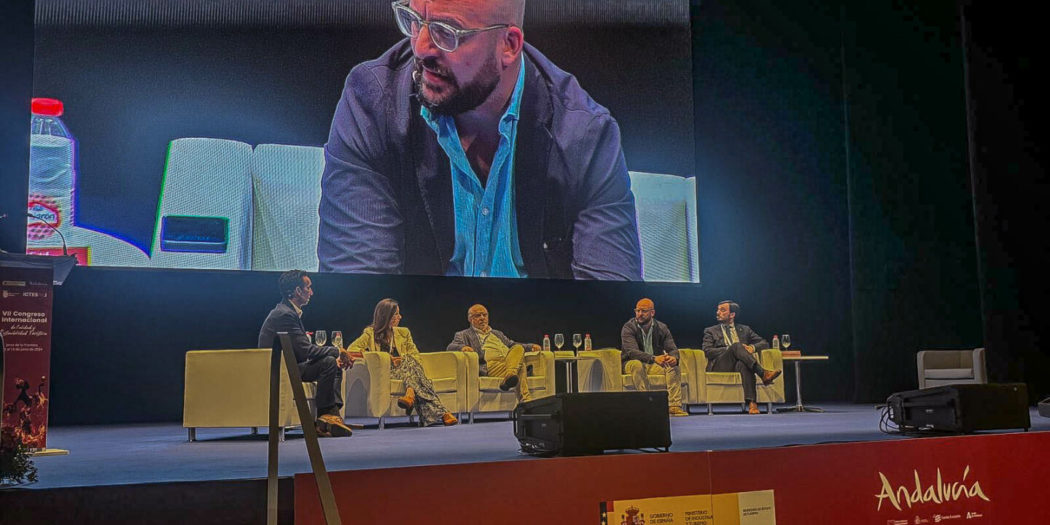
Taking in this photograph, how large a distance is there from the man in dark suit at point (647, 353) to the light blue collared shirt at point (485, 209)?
1039mm

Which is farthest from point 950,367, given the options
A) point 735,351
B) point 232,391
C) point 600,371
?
point 232,391

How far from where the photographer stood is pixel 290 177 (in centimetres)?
687

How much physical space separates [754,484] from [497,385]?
3637 mm

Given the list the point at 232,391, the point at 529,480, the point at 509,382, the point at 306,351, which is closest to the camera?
the point at 529,480

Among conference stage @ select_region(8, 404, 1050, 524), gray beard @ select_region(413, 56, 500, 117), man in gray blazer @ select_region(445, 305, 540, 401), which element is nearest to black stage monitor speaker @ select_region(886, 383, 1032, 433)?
conference stage @ select_region(8, 404, 1050, 524)

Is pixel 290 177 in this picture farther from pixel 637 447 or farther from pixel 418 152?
pixel 637 447

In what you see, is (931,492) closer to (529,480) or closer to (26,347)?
(529,480)

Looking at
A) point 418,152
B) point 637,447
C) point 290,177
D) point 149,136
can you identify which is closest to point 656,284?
point 418,152

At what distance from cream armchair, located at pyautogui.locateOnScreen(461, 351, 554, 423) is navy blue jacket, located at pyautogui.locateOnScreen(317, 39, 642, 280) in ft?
2.81

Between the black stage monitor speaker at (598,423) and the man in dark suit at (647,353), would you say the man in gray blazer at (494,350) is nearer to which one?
the man in dark suit at (647,353)

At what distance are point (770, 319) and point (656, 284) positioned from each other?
1.28 meters

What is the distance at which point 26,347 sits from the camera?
12.9ft

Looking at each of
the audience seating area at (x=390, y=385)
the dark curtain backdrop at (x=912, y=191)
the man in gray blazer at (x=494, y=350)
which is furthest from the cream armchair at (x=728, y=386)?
the dark curtain backdrop at (x=912, y=191)

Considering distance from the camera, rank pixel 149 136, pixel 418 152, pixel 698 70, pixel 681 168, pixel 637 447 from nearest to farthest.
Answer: pixel 637 447 → pixel 149 136 → pixel 418 152 → pixel 681 168 → pixel 698 70
